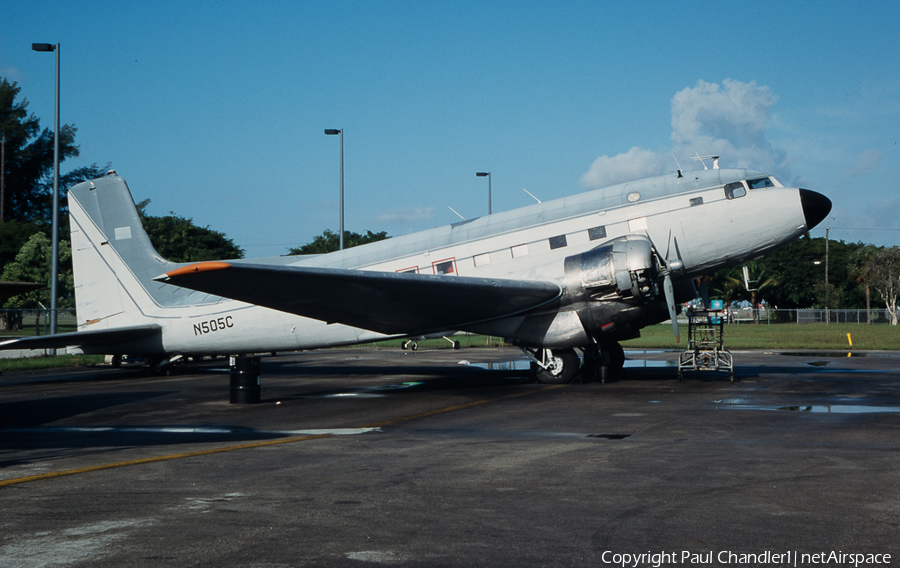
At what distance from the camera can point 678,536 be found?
5.21 meters

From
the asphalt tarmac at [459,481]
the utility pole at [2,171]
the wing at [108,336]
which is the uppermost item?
the utility pole at [2,171]

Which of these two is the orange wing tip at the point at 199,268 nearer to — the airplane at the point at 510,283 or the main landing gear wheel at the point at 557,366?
the airplane at the point at 510,283

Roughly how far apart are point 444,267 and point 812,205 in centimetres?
956

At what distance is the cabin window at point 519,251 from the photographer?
19078 millimetres

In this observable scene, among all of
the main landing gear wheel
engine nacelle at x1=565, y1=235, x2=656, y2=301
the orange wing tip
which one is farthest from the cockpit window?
the orange wing tip

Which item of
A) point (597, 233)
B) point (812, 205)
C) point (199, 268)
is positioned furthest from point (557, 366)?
point (199, 268)

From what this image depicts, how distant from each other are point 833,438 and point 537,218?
10.8 meters

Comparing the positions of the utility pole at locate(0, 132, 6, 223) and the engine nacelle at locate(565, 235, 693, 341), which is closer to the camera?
the engine nacelle at locate(565, 235, 693, 341)

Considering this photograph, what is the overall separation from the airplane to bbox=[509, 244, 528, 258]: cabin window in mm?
32

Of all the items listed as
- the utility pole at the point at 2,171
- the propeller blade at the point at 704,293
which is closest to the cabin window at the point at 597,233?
the propeller blade at the point at 704,293

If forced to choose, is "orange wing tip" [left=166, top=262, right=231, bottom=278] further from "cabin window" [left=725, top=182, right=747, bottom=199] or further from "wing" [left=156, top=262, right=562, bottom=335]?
"cabin window" [left=725, top=182, right=747, bottom=199]

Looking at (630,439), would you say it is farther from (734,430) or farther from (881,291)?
(881,291)

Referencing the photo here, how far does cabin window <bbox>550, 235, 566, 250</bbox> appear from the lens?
18.8 metres
